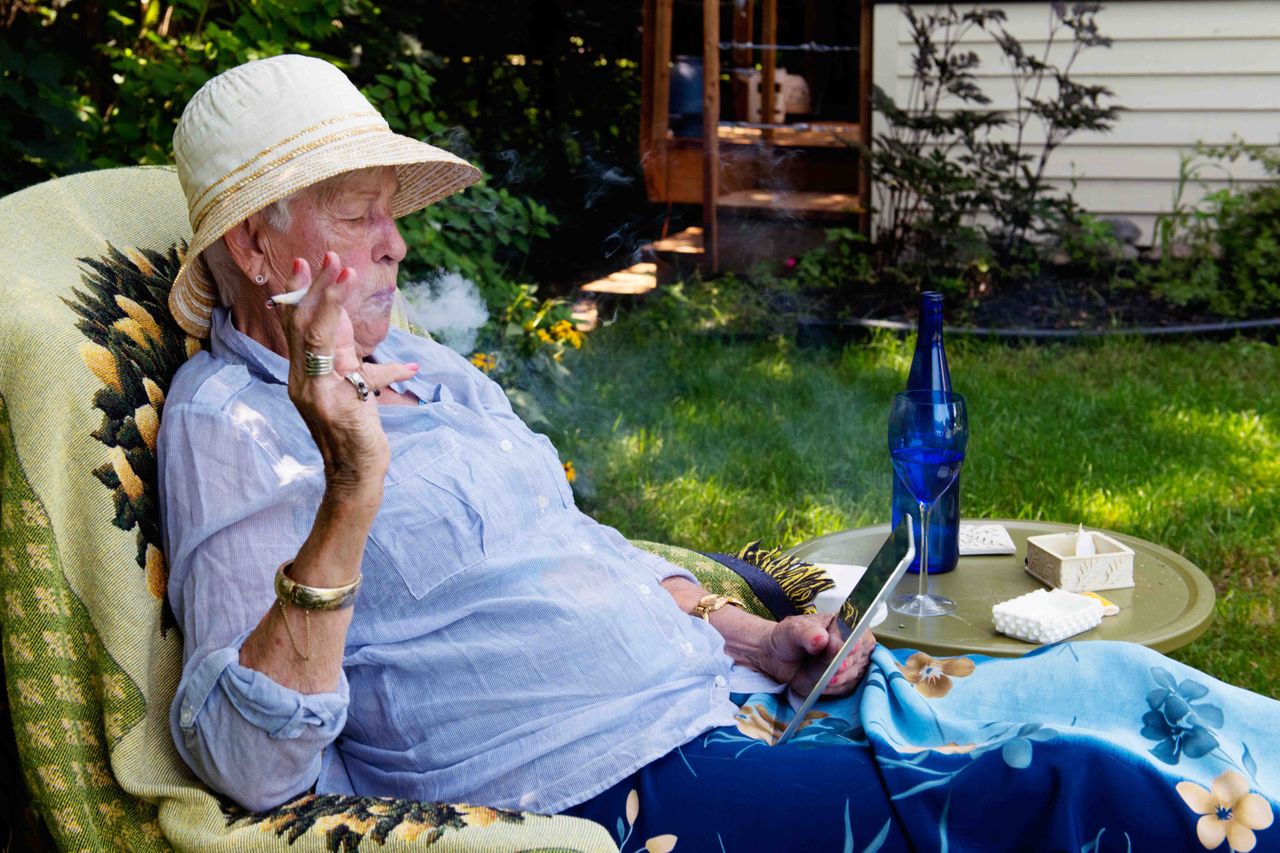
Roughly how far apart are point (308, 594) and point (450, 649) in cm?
34

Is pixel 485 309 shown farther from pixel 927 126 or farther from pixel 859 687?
Answer: pixel 927 126

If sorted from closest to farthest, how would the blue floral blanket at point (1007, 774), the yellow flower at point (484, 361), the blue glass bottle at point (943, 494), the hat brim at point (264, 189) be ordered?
the blue floral blanket at point (1007, 774) < the hat brim at point (264, 189) < the blue glass bottle at point (943, 494) < the yellow flower at point (484, 361)

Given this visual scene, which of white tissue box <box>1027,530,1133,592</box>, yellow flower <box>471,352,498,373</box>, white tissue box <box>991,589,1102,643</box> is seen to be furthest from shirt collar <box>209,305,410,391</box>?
yellow flower <box>471,352,498,373</box>

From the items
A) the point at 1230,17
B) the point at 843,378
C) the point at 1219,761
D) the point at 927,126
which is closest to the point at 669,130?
the point at 927,126

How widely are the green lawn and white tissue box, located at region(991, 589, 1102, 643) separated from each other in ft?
3.92

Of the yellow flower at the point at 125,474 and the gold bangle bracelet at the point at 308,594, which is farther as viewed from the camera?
the yellow flower at the point at 125,474

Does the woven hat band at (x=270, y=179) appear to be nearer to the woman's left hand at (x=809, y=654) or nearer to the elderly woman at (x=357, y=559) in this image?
the elderly woman at (x=357, y=559)

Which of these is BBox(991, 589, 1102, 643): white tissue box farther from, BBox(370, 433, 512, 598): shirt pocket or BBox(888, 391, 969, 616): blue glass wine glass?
BBox(370, 433, 512, 598): shirt pocket

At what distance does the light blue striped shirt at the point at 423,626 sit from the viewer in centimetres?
155

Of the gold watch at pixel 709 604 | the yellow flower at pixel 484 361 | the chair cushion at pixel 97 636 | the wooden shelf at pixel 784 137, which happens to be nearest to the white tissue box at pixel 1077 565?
the gold watch at pixel 709 604

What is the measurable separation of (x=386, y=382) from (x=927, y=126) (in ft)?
17.9

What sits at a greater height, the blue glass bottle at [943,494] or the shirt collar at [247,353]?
the shirt collar at [247,353]

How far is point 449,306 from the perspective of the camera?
400cm

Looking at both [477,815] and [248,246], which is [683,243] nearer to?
[248,246]
